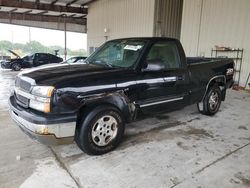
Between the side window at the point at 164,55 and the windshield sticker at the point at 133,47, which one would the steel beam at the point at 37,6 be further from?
the side window at the point at 164,55

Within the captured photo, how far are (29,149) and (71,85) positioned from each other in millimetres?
1173

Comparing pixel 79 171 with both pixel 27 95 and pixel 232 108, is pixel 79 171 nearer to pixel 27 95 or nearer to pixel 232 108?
pixel 27 95

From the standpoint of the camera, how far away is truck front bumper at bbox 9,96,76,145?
2.36 meters

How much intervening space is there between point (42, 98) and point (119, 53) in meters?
1.50

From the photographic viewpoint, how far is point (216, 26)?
8383 mm

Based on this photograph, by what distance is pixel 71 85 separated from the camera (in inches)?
96.9

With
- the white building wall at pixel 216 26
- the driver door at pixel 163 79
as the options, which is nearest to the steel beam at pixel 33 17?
the white building wall at pixel 216 26

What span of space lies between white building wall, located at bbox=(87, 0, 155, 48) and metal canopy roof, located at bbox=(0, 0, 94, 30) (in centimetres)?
130

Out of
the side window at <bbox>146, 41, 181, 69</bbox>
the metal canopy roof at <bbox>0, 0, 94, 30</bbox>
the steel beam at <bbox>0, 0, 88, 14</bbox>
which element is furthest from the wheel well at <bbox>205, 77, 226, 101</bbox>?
the steel beam at <bbox>0, 0, 88, 14</bbox>

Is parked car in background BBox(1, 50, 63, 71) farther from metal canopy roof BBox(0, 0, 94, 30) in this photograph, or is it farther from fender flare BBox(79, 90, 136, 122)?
fender flare BBox(79, 90, 136, 122)

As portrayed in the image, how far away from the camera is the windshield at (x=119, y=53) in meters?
3.21

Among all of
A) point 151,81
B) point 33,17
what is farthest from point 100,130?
point 33,17

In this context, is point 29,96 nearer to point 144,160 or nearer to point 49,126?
point 49,126

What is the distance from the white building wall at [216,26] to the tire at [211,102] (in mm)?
3887
